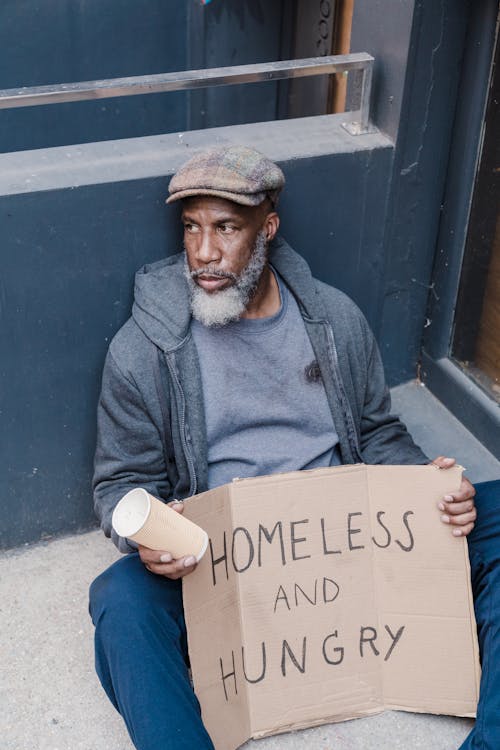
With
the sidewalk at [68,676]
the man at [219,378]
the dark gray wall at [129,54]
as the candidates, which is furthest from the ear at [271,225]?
the dark gray wall at [129,54]

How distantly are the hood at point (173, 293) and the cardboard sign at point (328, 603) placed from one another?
527mm

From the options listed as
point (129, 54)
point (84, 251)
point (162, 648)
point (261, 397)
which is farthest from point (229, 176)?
point (129, 54)

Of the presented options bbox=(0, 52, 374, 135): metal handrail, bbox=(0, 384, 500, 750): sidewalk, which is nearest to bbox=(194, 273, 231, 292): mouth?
bbox=(0, 52, 374, 135): metal handrail

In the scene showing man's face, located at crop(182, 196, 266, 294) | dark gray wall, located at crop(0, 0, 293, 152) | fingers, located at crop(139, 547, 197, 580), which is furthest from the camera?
dark gray wall, located at crop(0, 0, 293, 152)

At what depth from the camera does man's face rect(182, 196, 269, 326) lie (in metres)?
2.67

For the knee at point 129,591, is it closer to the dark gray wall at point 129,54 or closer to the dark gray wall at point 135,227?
the dark gray wall at point 135,227

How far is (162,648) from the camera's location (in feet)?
8.11

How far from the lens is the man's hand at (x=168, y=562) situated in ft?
7.91

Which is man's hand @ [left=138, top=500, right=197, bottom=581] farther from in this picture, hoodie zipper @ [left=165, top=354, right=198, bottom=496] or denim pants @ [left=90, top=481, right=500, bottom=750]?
hoodie zipper @ [left=165, top=354, right=198, bottom=496]

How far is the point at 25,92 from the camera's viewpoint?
2668 mm

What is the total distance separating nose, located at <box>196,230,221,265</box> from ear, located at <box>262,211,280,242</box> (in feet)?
0.63

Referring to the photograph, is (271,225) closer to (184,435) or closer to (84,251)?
(84,251)

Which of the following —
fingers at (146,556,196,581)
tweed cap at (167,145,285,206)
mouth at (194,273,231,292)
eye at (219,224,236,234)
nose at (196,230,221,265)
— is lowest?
fingers at (146,556,196,581)

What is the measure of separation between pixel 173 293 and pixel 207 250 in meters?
0.18
